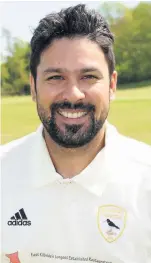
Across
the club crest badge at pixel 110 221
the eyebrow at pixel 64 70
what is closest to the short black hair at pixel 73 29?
the eyebrow at pixel 64 70

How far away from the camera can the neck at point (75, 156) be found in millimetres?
1860

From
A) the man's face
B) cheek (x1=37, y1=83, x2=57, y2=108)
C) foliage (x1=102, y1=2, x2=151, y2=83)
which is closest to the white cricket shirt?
the man's face

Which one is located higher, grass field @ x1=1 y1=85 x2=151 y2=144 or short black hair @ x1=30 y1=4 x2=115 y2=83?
short black hair @ x1=30 y1=4 x2=115 y2=83

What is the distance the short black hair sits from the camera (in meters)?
1.83

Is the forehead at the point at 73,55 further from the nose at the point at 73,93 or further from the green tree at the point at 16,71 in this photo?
the green tree at the point at 16,71

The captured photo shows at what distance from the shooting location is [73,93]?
172 cm

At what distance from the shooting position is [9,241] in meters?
1.83

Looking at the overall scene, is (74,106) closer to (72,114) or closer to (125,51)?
(72,114)

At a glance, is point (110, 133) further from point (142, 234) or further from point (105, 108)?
point (142, 234)

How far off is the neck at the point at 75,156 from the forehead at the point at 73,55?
0.29m

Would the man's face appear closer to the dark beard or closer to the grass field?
the dark beard

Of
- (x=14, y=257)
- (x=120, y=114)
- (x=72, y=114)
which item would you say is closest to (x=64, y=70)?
(x=72, y=114)

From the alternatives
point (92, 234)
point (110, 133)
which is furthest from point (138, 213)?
point (110, 133)

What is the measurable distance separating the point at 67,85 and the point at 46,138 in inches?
12.1
